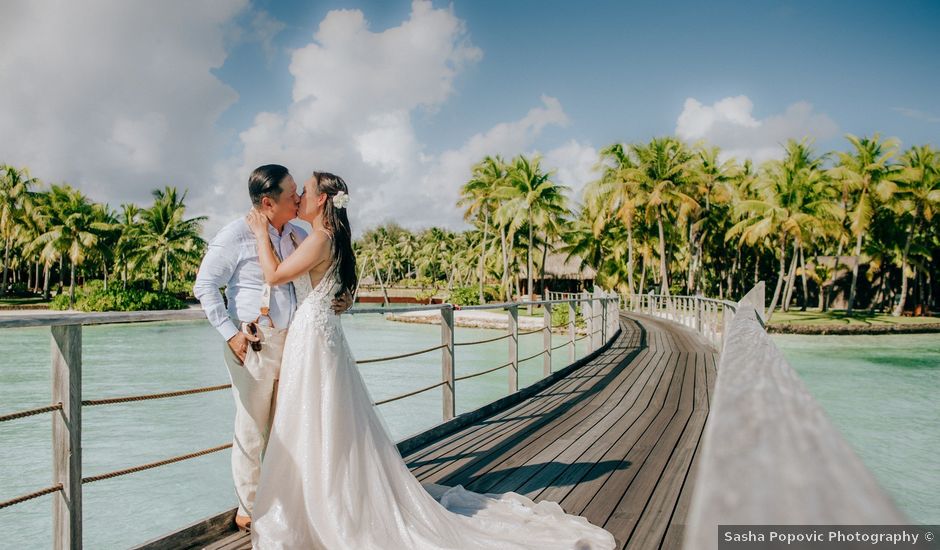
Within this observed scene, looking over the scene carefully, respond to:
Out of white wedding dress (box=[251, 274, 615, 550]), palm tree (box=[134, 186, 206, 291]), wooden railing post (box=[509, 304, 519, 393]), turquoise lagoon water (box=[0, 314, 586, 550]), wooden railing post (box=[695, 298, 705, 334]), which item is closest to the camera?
white wedding dress (box=[251, 274, 615, 550])

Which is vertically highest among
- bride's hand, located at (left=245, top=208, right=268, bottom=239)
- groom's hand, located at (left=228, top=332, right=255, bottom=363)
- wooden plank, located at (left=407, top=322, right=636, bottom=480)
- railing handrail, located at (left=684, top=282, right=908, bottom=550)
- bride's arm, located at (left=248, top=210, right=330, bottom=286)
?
bride's hand, located at (left=245, top=208, right=268, bottom=239)

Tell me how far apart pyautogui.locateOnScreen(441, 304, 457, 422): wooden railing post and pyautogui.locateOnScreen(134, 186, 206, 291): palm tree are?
136 ft

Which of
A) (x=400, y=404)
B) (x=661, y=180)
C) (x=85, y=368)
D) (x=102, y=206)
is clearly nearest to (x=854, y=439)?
(x=400, y=404)

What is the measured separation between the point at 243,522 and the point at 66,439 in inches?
33.4

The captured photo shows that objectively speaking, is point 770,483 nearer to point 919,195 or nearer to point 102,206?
point 919,195

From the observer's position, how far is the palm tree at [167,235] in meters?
42.8

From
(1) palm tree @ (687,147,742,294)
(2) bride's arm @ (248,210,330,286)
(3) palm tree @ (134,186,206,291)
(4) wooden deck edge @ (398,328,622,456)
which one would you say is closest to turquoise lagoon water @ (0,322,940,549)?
(4) wooden deck edge @ (398,328,622,456)

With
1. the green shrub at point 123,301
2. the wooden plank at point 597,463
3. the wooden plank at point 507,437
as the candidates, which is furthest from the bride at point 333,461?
the green shrub at point 123,301

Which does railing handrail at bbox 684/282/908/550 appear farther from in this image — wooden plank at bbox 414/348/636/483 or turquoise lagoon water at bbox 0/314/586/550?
turquoise lagoon water at bbox 0/314/586/550

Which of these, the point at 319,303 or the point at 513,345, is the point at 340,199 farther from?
the point at 513,345

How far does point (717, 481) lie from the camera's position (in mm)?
477

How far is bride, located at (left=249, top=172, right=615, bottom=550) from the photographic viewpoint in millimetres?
2461

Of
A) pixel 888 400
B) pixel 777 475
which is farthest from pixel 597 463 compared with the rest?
pixel 888 400

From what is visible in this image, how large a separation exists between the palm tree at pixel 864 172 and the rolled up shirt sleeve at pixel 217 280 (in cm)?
3229
